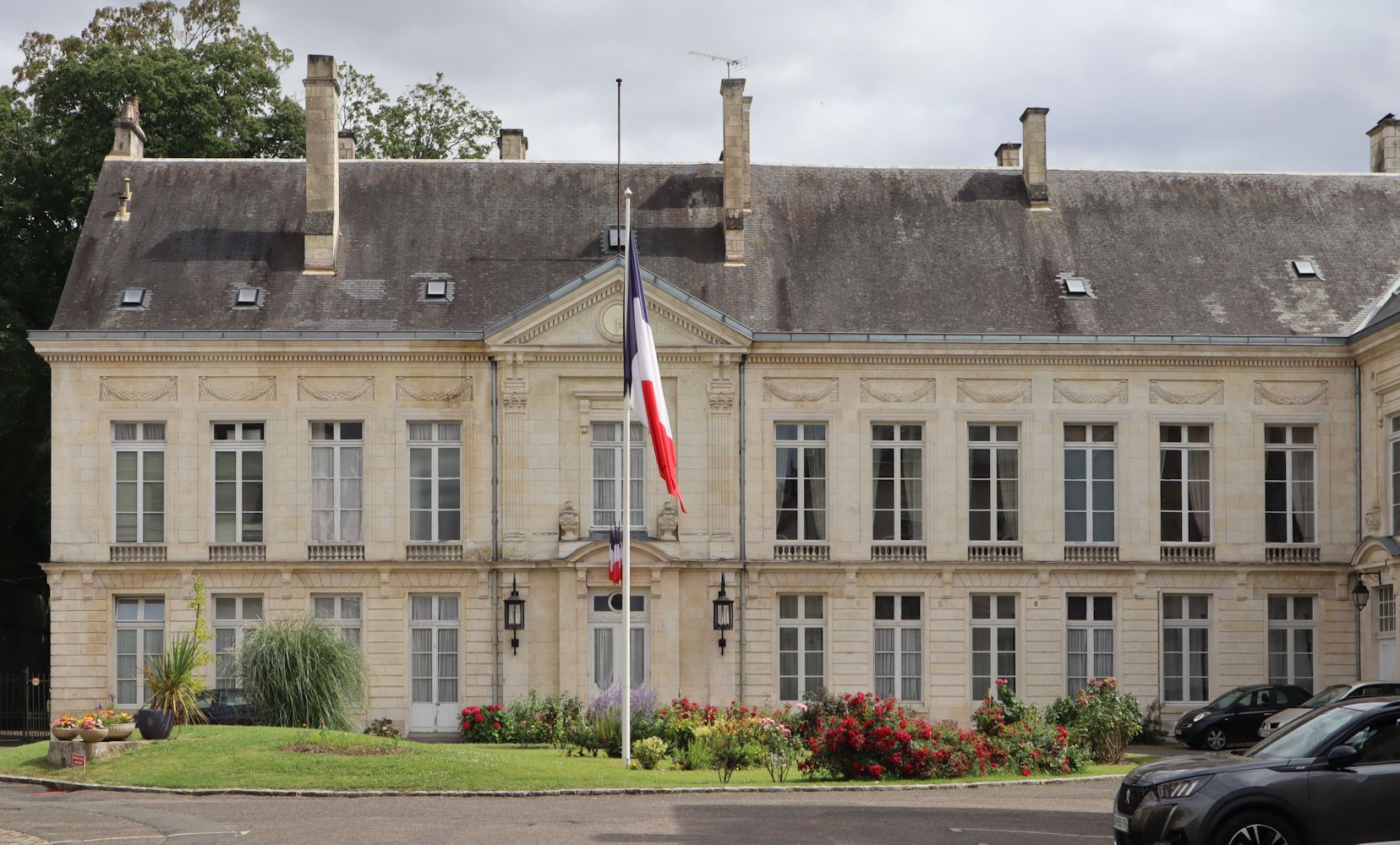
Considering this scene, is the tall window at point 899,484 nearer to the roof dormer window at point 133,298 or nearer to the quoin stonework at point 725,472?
the quoin stonework at point 725,472

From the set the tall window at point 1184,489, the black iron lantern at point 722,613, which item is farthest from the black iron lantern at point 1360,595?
the black iron lantern at point 722,613

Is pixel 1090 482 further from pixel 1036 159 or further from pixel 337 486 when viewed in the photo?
pixel 337 486

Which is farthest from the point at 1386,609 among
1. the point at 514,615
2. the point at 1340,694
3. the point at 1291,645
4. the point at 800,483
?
the point at 514,615

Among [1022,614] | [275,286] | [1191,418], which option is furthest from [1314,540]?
[275,286]

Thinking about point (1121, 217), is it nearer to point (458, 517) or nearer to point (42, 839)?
point (458, 517)

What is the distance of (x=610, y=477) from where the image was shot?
104 feet

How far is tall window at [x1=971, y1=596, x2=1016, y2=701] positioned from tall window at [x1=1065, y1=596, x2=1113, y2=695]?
102cm

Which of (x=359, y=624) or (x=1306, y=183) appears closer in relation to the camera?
(x=359, y=624)

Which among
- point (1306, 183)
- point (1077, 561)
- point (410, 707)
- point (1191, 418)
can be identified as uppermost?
point (1306, 183)

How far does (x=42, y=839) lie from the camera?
16312 mm

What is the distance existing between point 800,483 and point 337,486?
8.22m

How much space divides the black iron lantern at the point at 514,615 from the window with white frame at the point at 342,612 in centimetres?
268

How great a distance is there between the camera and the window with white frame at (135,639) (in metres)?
31.2

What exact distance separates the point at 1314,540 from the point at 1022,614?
5512 millimetres
